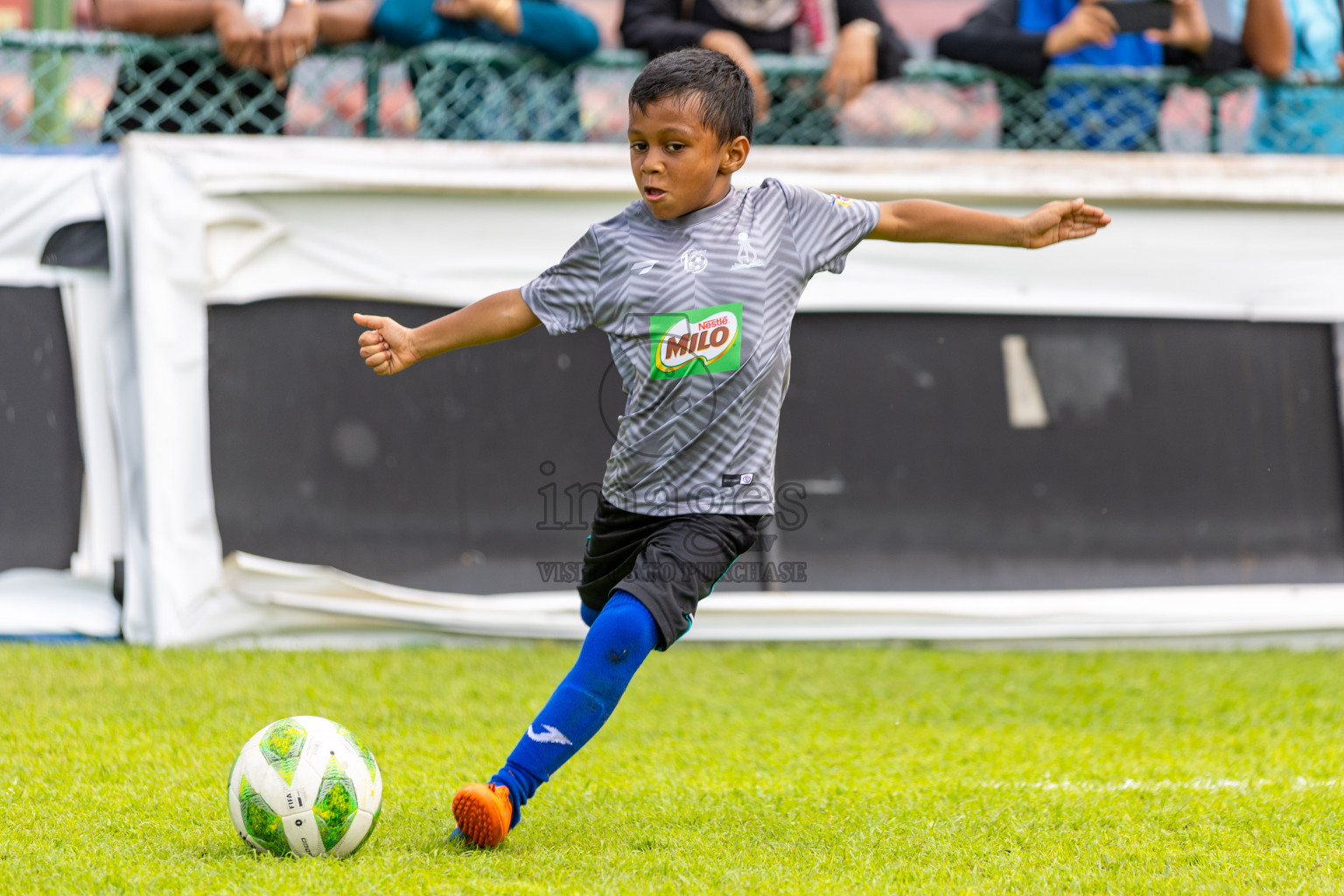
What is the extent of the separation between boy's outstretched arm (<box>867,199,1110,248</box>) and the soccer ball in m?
1.76

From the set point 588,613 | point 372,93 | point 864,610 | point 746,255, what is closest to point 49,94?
point 372,93

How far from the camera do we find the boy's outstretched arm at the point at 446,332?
2990 mm

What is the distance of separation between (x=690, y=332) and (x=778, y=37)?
328 centimetres

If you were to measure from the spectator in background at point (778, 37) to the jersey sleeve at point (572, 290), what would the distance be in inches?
105

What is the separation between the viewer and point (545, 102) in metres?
5.75

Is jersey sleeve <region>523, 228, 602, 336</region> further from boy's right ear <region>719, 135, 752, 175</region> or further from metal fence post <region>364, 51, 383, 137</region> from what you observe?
metal fence post <region>364, 51, 383, 137</region>

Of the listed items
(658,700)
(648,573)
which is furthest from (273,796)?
(658,700)

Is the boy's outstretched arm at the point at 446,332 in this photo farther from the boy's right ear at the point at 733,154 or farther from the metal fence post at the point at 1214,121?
the metal fence post at the point at 1214,121

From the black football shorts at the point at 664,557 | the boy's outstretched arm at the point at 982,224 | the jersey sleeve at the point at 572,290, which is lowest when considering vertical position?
the black football shorts at the point at 664,557

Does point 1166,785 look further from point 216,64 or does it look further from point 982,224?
point 216,64

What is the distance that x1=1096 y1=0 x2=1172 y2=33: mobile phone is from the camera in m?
5.69

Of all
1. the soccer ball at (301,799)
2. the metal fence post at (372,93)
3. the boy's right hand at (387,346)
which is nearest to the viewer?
the soccer ball at (301,799)

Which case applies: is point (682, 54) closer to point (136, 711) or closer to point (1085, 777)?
point (1085, 777)

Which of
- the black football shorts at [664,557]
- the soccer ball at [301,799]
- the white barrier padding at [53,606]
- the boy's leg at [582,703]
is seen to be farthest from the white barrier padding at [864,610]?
the soccer ball at [301,799]
